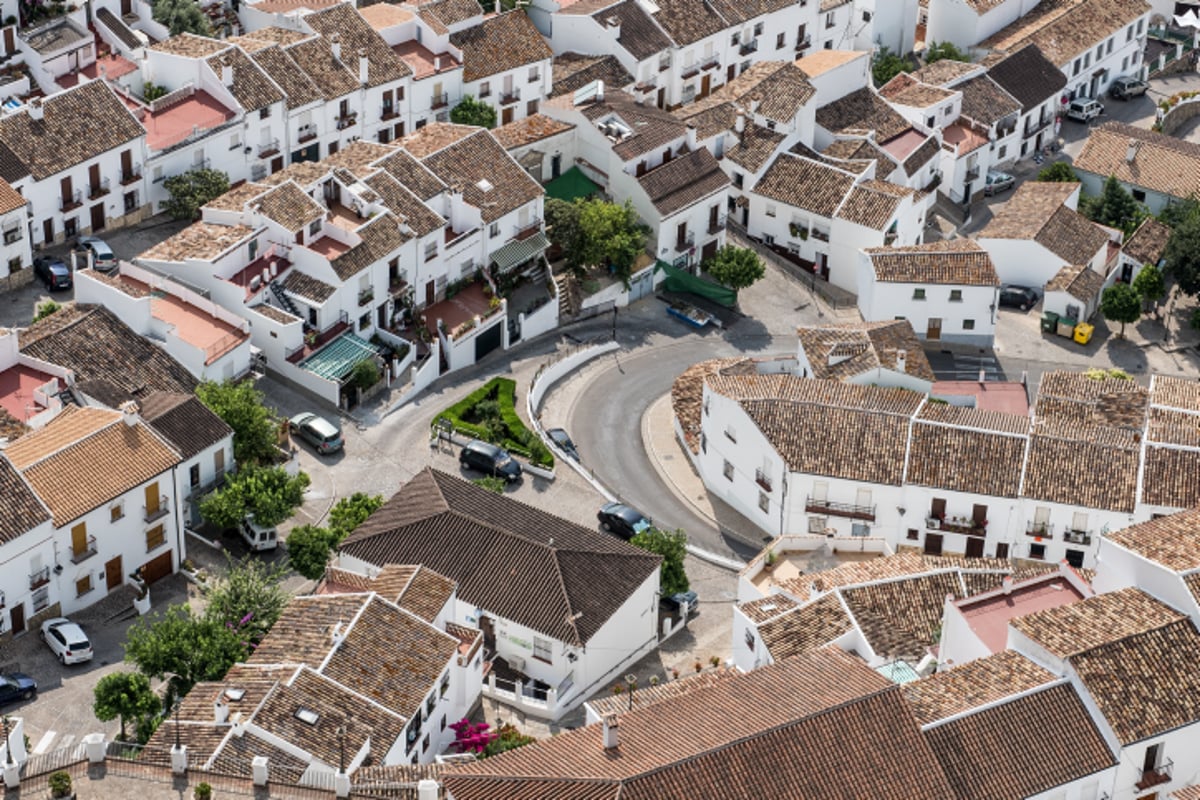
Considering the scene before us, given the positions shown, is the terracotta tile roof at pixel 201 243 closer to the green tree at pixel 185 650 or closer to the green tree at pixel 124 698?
the green tree at pixel 185 650

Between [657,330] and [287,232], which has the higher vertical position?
[287,232]

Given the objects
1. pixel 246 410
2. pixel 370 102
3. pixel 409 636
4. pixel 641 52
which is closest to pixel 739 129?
pixel 641 52

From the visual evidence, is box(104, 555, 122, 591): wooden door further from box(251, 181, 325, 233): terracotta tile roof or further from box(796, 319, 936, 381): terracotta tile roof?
box(796, 319, 936, 381): terracotta tile roof

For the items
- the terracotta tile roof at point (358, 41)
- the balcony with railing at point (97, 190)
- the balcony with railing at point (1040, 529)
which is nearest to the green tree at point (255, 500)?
the balcony with railing at point (97, 190)

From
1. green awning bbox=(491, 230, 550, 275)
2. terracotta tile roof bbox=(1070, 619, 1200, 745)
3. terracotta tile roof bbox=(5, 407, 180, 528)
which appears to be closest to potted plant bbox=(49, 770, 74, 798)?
terracotta tile roof bbox=(5, 407, 180, 528)

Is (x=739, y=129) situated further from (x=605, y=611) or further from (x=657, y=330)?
(x=605, y=611)

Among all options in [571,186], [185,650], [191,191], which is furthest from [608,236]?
[185,650]
